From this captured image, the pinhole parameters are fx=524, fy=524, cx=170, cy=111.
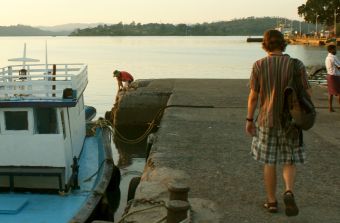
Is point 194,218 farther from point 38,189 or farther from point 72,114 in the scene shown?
point 72,114

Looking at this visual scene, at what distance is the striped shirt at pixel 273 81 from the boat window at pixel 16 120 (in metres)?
5.71

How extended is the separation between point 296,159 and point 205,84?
1743 cm

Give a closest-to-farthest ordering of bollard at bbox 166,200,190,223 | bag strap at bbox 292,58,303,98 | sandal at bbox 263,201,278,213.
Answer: bollard at bbox 166,200,190,223 → bag strap at bbox 292,58,303,98 → sandal at bbox 263,201,278,213

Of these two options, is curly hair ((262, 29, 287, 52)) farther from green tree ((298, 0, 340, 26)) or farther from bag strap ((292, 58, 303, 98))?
green tree ((298, 0, 340, 26))

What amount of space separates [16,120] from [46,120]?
1.85ft

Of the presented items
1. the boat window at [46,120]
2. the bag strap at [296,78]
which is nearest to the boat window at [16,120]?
the boat window at [46,120]

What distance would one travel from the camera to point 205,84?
23.1 meters

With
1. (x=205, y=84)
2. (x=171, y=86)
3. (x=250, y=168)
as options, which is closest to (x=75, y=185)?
(x=250, y=168)

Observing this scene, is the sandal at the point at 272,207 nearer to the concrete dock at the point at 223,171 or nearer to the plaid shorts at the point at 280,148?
the concrete dock at the point at 223,171

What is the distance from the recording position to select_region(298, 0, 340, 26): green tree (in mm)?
121750

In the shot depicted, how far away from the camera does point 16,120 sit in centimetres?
1012

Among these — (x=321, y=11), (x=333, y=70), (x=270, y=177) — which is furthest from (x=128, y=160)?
(x=321, y=11)

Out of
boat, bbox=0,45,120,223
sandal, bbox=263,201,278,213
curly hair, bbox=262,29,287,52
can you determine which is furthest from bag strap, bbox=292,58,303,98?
boat, bbox=0,45,120,223

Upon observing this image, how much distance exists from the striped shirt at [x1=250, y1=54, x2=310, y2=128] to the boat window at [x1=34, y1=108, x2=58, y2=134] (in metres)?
5.47
